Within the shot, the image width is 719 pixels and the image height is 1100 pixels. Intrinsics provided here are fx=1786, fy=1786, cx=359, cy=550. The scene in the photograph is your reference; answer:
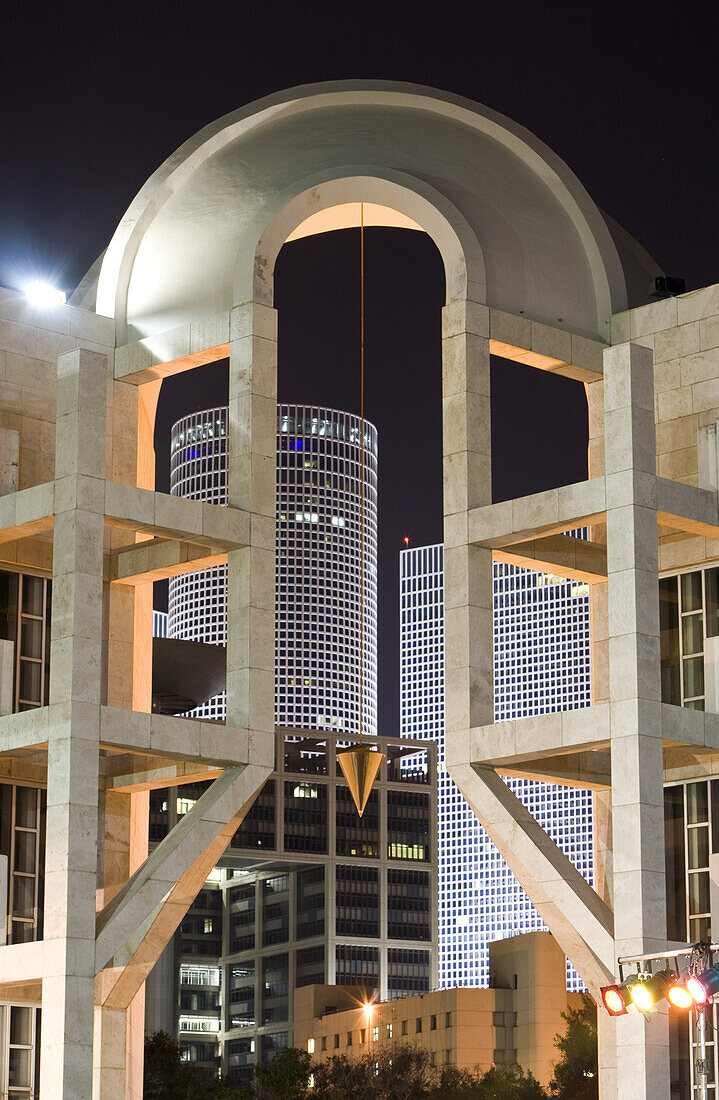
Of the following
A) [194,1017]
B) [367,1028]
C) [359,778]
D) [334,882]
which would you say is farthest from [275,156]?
[194,1017]

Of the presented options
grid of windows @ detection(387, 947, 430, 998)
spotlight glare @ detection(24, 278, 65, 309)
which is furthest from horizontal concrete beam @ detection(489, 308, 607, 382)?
grid of windows @ detection(387, 947, 430, 998)

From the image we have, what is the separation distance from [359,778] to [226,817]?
361cm

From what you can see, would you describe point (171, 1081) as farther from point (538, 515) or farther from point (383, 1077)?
point (538, 515)

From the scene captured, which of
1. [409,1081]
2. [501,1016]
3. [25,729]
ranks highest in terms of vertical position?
[25,729]

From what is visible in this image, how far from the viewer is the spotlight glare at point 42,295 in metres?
36.0

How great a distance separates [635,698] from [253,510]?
28.3ft

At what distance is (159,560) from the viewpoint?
35406mm

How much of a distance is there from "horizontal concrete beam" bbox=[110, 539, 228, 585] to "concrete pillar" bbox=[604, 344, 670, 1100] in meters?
8.23

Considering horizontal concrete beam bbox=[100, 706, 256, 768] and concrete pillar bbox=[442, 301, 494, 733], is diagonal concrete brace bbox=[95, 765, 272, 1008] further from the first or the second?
concrete pillar bbox=[442, 301, 494, 733]

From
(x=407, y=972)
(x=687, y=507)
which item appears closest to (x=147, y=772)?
(x=687, y=507)

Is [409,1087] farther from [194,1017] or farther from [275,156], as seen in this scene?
[275,156]

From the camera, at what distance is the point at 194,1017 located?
634ft

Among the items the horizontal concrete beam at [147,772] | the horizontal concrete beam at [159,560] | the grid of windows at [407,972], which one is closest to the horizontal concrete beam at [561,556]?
the horizontal concrete beam at [159,560]

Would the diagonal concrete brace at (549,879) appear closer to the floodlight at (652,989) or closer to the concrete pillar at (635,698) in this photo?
the concrete pillar at (635,698)
